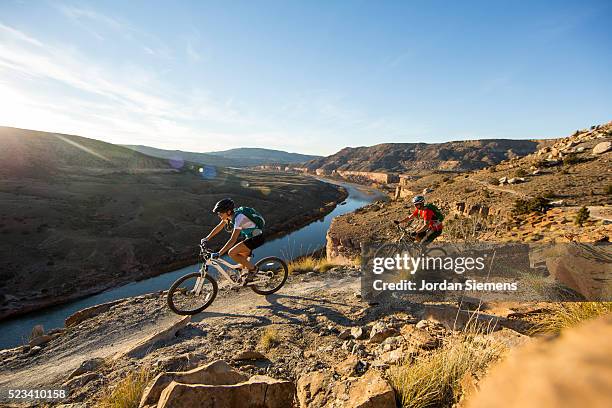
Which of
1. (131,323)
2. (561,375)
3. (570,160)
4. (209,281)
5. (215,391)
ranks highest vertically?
(570,160)

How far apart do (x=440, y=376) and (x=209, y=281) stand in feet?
23.8

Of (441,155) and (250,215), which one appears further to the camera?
(441,155)

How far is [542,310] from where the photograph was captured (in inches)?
224

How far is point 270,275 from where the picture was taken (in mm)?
9250

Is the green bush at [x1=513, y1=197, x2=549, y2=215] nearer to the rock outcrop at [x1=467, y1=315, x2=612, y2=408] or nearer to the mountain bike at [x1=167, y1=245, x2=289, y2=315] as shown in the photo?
the mountain bike at [x1=167, y1=245, x2=289, y2=315]

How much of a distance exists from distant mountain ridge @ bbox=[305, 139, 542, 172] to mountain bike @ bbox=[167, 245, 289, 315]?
13049cm

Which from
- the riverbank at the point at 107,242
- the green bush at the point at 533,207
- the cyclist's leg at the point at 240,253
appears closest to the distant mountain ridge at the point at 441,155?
the riverbank at the point at 107,242

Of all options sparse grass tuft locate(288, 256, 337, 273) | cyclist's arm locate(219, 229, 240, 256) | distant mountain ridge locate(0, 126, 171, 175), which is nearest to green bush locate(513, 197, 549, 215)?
sparse grass tuft locate(288, 256, 337, 273)

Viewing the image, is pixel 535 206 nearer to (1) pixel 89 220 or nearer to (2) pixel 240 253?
(2) pixel 240 253

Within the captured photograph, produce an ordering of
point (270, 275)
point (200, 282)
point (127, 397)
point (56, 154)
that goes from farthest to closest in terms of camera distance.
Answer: point (56, 154) < point (270, 275) < point (200, 282) < point (127, 397)

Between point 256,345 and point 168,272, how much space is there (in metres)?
38.6

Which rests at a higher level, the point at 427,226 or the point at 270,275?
the point at 427,226

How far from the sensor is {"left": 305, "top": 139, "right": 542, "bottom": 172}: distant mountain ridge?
133387mm

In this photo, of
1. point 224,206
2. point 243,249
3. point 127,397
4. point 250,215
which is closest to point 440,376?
point 127,397
